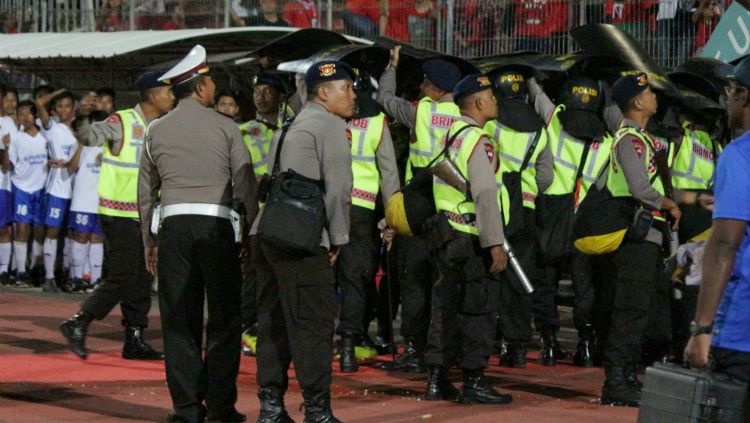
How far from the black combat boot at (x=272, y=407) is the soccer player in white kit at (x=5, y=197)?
10.4 metres

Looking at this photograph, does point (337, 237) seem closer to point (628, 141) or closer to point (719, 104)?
point (628, 141)

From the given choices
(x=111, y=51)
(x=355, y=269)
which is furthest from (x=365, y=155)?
(x=111, y=51)

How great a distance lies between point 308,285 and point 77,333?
10.2ft

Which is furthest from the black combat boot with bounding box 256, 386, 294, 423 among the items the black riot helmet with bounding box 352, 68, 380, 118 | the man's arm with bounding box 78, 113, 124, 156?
the man's arm with bounding box 78, 113, 124, 156

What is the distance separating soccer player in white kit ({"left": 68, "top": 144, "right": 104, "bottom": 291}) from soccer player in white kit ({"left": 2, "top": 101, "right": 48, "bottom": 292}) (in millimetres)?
565

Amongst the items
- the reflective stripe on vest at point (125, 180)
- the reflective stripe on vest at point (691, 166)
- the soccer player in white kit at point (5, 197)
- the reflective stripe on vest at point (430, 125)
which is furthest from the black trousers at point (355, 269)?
the soccer player in white kit at point (5, 197)

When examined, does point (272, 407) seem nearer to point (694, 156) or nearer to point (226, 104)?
point (694, 156)

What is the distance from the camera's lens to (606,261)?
9.62 metres

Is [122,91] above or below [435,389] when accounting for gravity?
above

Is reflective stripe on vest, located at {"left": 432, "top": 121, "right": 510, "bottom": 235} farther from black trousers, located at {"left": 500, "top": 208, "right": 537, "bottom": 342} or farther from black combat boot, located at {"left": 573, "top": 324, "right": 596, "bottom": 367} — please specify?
black combat boot, located at {"left": 573, "top": 324, "right": 596, "bottom": 367}

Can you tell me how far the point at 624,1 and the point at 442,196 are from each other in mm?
6032

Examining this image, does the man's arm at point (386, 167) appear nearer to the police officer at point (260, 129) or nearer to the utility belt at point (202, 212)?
the police officer at point (260, 129)

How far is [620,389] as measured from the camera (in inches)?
371

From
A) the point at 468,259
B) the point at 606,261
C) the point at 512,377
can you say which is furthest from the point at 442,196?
the point at 512,377
